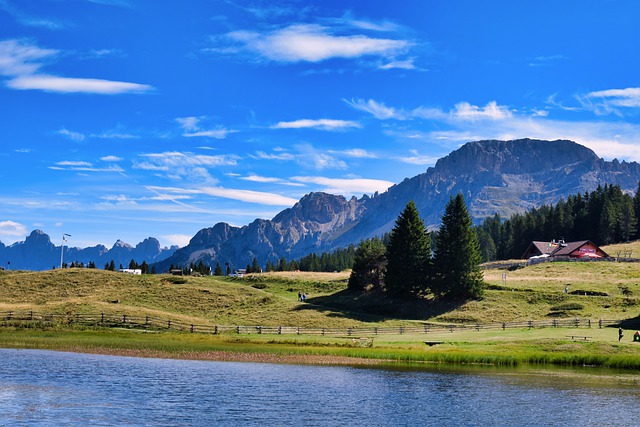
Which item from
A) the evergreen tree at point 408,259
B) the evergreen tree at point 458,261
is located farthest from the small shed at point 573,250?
the evergreen tree at point 408,259

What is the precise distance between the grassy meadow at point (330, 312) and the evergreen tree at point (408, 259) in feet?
11.1

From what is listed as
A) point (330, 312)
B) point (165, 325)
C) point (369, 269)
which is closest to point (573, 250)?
point (369, 269)

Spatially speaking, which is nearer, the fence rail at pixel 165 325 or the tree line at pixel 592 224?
the fence rail at pixel 165 325

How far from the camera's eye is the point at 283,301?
99.2m

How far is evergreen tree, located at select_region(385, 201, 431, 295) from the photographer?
102625mm

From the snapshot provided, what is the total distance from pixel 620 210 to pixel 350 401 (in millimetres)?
173707

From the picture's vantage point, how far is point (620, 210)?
188 metres

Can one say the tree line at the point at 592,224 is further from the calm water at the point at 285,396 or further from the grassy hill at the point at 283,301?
the calm water at the point at 285,396

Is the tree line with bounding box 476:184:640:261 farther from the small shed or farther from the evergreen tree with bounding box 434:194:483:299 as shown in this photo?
the evergreen tree with bounding box 434:194:483:299

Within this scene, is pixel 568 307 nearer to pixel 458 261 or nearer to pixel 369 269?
pixel 458 261

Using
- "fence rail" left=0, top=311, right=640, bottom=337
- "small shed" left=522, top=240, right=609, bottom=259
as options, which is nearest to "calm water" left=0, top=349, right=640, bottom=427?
"fence rail" left=0, top=311, right=640, bottom=337

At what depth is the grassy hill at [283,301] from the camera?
85.5 metres

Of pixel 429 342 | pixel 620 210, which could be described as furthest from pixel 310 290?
pixel 620 210

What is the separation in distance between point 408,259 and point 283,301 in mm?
20584
